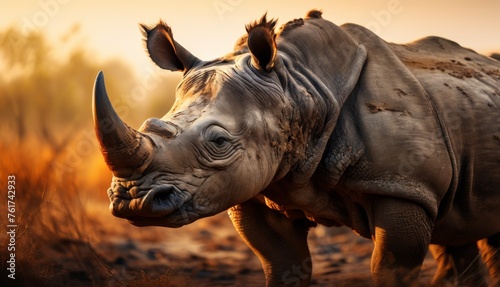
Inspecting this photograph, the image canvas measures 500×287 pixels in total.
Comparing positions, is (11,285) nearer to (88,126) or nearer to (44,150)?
(44,150)

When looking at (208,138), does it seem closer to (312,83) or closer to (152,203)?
(152,203)

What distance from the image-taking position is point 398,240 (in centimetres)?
593

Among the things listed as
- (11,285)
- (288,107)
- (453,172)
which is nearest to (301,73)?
(288,107)

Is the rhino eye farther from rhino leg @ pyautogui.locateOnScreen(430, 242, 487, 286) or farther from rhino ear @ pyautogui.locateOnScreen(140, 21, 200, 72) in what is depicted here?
rhino leg @ pyautogui.locateOnScreen(430, 242, 487, 286)

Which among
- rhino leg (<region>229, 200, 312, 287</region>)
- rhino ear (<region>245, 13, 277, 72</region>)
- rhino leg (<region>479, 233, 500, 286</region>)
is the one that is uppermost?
rhino ear (<region>245, 13, 277, 72</region>)

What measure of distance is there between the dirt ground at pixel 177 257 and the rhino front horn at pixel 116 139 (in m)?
2.39

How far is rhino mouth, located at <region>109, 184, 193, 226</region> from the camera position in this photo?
4.79 m

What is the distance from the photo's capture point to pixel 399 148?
5.88 m

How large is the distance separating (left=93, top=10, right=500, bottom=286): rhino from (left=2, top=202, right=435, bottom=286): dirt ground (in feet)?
4.64

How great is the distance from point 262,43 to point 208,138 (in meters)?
0.80

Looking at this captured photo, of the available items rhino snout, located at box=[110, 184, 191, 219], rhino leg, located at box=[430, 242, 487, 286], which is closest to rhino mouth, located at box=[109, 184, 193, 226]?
rhino snout, located at box=[110, 184, 191, 219]

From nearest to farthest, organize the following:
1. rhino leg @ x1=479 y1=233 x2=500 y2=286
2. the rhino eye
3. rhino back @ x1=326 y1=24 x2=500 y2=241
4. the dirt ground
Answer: the rhino eye, rhino back @ x1=326 y1=24 x2=500 y2=241, the dirt ground, rhino leg @ x1=479 y1=233 x2=500 y2=286

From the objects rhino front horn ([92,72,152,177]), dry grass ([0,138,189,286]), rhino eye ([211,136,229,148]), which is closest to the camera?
rhino front horn ([92,72,152,177])

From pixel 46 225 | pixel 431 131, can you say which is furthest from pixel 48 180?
pixel 431 131
